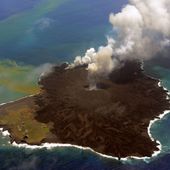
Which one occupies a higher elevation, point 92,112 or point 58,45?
Answer: point 58,45

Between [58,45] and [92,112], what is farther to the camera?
[58,45]

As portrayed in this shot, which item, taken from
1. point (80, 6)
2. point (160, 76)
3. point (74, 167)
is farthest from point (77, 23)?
point (74, 167)

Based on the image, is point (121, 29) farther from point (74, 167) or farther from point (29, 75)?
point (74, 167)

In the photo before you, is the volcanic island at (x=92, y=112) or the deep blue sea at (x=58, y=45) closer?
the deep blue sea at (x=58, y=45)
